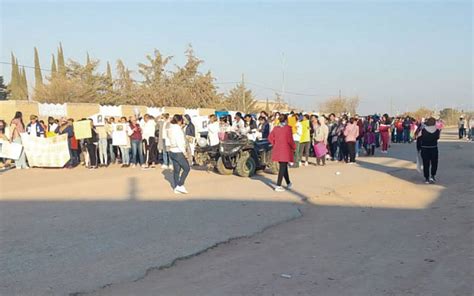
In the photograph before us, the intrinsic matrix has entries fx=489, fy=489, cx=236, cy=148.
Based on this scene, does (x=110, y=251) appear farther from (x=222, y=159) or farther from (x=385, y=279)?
(x=222, y=159)

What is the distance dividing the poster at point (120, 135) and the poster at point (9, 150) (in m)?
3.14

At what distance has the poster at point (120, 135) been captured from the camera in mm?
16556

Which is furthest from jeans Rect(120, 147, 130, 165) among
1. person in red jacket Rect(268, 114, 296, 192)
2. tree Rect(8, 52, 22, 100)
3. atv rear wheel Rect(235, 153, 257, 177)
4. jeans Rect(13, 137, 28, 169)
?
tree Rect(8, 52, 22, 100)

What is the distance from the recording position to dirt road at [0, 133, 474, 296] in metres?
5.14

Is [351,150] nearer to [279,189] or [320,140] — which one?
[320,140]

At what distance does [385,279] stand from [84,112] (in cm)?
2069

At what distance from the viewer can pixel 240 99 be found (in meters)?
53.7

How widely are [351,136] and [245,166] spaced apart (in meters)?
5.29

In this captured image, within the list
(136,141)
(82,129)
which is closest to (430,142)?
(136,141)

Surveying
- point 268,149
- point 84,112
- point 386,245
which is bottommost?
point 386,245

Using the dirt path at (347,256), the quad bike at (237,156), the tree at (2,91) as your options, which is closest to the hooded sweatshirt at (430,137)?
the dirt path at (347,256)

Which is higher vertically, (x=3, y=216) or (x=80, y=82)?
(x=80, y=82)

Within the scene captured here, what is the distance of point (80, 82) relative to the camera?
143 ft

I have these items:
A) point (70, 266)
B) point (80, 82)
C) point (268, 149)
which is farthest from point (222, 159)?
point (80, 82)
